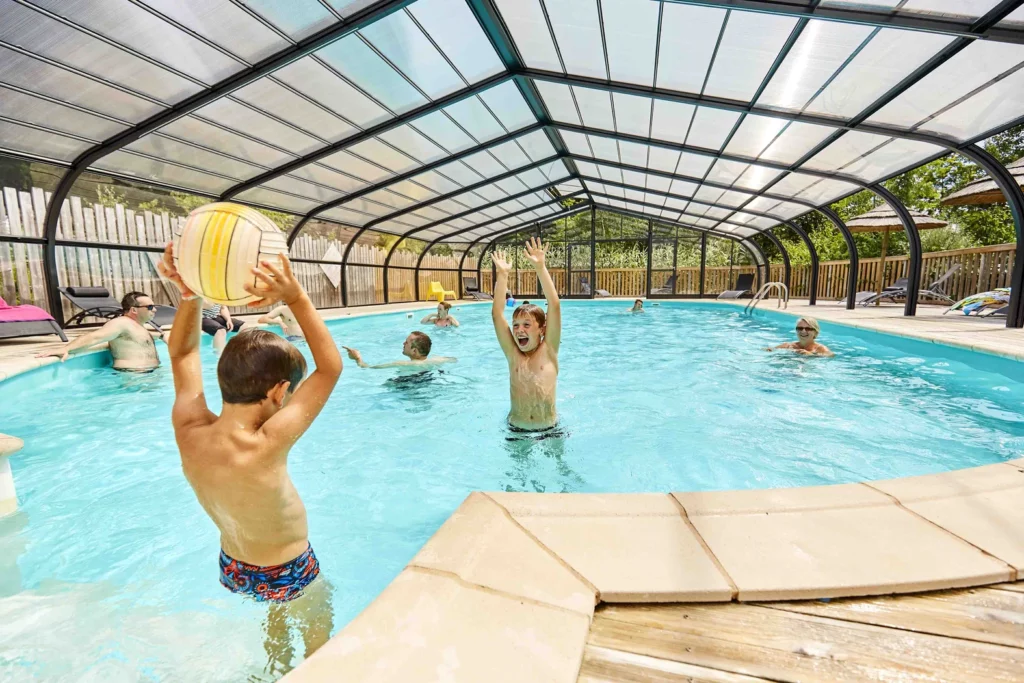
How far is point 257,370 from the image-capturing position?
137 cm

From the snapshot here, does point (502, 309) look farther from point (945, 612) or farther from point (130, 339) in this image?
point (130, 339)

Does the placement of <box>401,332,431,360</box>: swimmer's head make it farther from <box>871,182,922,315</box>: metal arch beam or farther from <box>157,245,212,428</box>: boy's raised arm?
<box>871,182,922,315</box>: metal arch beam

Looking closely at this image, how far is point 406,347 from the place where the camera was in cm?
600

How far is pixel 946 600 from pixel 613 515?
88 centimetres

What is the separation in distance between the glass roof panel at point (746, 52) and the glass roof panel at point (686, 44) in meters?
0.15

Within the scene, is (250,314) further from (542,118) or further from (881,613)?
(881,613)

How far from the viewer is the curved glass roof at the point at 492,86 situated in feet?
17.4

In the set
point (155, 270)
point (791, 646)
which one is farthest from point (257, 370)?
point (155, 270)

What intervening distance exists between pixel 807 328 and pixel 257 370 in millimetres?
7471

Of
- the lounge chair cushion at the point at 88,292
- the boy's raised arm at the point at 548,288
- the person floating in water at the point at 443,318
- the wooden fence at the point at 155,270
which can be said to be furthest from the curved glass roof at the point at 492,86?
the boy's raised arm at the point at 548,288

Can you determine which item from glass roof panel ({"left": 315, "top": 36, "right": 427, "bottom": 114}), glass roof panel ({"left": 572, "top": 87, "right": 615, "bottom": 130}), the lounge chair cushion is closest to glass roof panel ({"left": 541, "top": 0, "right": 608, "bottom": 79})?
glass roof panel ({"left": 572, "top": 87, "right": 615, "bottom": 130})

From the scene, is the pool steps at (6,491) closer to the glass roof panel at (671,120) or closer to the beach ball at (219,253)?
the beach ball at (219,253)

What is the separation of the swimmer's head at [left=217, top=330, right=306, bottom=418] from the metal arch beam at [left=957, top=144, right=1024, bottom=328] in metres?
9.66

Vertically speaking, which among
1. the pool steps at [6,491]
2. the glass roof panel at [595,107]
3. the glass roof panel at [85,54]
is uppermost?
the glass roof panel at [595,107]
